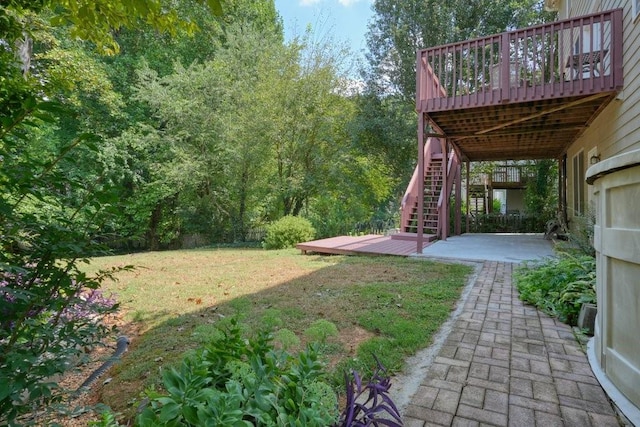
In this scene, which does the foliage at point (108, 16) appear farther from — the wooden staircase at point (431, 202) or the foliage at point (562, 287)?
the wooden staircase at point (431, 202)

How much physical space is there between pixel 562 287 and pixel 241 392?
12.5ft

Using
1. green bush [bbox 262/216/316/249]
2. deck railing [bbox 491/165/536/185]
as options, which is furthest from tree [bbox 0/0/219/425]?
deck railing [bbox 491/165/536/185]

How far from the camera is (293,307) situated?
3770 mm

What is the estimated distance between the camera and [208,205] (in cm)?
1317

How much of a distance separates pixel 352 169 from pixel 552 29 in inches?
299

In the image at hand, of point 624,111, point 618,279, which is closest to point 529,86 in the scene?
point 624,111

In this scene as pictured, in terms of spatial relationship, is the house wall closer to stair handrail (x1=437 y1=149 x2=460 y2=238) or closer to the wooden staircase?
stair handrail (x1=437 y1=149 x2=460 y2=238)

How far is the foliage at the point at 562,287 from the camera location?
10.9 ft

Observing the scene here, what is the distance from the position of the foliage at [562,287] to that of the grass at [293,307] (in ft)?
2.54

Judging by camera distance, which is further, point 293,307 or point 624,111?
point 624,111

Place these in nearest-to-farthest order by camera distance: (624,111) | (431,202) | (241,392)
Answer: (241,392), (624,111), (431,202)

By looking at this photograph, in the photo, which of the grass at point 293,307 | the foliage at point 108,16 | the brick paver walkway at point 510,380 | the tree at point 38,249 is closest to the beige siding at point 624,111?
the grass at point 293,307

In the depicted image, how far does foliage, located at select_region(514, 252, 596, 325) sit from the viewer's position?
3312 mm

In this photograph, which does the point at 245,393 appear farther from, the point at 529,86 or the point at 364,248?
the point at 364,248
